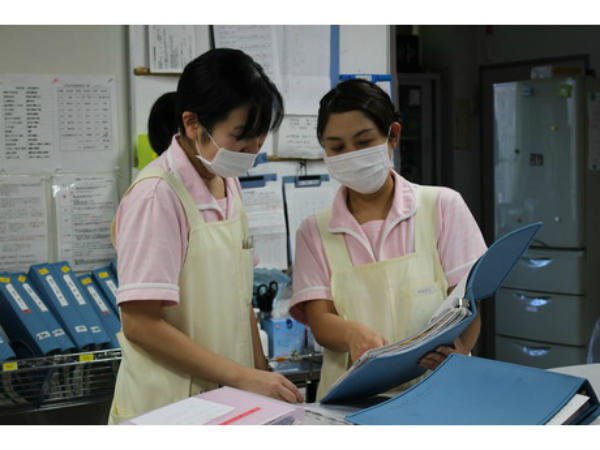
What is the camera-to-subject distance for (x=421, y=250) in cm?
148

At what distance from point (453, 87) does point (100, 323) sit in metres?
3.29

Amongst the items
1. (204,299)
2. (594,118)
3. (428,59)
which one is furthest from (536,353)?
(204,299)

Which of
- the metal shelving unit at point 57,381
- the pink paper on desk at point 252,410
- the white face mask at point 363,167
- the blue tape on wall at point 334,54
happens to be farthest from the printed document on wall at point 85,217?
the pink paper on desk at point 252,410

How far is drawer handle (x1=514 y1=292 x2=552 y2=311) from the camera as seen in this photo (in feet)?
13.8

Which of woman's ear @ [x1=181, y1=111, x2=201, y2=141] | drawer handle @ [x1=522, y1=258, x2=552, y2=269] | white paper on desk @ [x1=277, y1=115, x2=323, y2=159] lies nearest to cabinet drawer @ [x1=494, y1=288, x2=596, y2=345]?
drawer handle @ [x1=522, y1=258, x2=552, y2=269]

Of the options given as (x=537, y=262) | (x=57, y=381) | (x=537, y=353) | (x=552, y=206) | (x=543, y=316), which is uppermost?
(x=552, y=206)

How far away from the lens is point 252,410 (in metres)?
1.00

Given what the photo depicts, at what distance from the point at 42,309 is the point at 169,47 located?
1092 mm

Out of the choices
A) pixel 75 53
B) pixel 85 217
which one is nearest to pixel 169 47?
pixel 75 53

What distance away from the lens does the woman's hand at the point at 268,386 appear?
1.22m

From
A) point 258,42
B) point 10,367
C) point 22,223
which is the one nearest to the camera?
point 10,367

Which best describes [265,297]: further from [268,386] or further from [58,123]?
[268,386]

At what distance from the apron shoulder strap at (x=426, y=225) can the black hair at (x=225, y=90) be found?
1.32ft

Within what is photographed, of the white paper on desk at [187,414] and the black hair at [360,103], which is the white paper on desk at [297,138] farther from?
the white paper on desk at [187,414]
